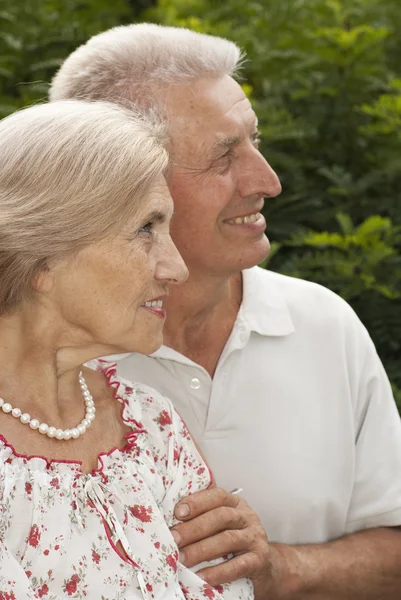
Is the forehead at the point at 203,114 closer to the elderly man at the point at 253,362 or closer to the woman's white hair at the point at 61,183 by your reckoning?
the elderly man at the point at 253,362

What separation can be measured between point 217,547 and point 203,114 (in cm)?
110

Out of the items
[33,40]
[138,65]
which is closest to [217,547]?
[138,65]

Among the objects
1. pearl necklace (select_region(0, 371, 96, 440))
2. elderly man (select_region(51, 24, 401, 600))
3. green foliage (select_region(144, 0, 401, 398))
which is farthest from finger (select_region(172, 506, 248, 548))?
green foliage (select_region(144, 0, 401, 398))

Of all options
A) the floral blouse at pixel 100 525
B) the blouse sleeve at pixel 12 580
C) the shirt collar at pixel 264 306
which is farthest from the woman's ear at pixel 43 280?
the shirt collar at pixel 264 306

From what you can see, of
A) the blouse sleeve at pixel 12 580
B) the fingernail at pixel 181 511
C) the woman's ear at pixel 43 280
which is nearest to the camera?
the blouse sleeve at pixel 12 580

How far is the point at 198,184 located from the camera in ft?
9.32

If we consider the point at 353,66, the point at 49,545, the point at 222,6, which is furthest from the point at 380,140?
the point at 49,545

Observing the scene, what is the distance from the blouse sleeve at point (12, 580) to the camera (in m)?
2.07

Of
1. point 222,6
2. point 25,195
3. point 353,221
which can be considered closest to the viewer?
point 25,195

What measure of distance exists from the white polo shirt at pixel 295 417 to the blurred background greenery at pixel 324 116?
2.38 feet

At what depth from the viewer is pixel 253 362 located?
300 centimetres

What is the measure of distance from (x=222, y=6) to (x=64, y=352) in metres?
3.25

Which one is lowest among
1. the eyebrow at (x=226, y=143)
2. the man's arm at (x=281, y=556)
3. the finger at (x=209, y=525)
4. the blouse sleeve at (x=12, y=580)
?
the man's arm at (x=281, y=556)

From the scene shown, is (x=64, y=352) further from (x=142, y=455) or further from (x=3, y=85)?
(x=3, y=85)
